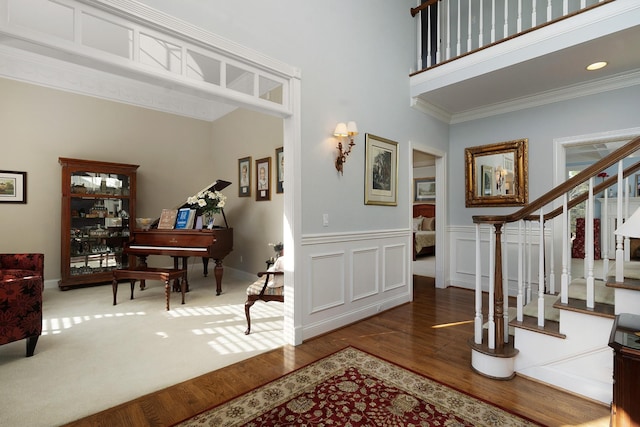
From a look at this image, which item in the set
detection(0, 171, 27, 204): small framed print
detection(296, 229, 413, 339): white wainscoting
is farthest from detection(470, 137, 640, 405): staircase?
detection(0, 171, 27, 204): small framed print

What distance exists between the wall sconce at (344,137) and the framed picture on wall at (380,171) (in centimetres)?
32

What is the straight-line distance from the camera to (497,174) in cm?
450

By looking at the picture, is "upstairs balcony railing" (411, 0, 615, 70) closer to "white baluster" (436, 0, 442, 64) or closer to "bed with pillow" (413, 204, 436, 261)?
"white baluster" (436, 0, 442, 64)

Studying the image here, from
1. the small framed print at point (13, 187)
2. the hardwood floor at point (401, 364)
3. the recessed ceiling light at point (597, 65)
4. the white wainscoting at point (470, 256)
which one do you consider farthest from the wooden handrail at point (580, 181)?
the small framed print at point (13, 187)

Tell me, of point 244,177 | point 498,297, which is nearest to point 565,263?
point 498,297

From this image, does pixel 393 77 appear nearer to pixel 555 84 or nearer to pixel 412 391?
pixel 555 84

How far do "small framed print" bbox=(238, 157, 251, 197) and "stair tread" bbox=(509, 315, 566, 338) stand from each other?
4465 mm

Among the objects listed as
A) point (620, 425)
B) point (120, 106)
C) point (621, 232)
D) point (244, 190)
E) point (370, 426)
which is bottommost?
point (370, 426)

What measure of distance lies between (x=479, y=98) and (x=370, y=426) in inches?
165

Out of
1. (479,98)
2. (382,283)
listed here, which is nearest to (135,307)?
(382,283)

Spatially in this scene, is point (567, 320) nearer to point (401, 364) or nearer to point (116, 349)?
point (401, 364)

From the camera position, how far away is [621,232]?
1.37 meters

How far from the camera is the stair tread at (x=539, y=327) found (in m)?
2.12

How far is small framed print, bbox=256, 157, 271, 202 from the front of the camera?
513 centimetres
